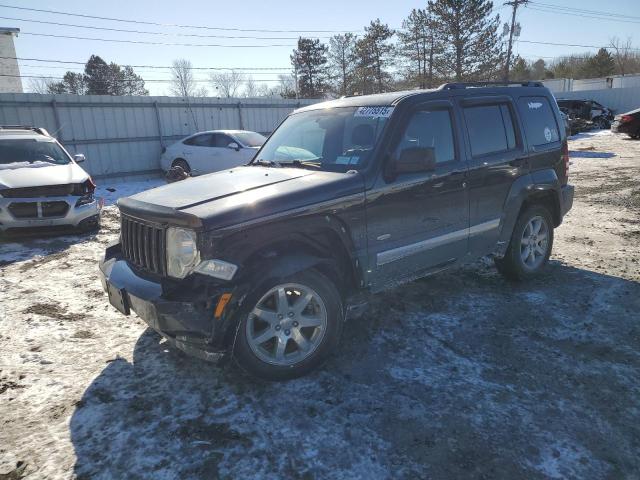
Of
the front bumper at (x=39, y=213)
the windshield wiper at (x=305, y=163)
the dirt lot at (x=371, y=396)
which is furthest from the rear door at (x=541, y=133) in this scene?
the front bumper at (x=39, y=213)

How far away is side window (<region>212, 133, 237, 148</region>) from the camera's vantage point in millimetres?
12602

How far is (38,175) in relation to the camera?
7473 millimetres

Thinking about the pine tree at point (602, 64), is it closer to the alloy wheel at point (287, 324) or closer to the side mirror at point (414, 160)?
the side mirror at point (414, 160)

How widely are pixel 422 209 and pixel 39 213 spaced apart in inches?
250

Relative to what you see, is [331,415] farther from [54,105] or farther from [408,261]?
[54,105]

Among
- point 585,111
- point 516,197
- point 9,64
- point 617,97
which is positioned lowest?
point 516,197

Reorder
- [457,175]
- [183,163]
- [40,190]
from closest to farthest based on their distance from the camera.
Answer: [457,175] < [40,190] < [183,163]

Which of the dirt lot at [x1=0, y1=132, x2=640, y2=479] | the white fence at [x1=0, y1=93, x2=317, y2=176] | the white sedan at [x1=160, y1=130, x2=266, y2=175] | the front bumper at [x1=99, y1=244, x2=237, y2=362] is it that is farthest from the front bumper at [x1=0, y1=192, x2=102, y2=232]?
the white fence at [x1=0, y1=93, x2=317, y2=176]

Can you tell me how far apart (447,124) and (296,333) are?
237cm

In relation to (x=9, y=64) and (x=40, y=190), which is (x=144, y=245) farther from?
(x=9, y=64)

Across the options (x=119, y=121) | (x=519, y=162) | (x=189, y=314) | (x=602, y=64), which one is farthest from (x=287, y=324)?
(x=602, y=64)

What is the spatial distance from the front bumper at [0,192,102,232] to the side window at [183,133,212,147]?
5.80m

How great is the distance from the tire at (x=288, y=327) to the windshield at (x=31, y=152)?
7224 millimetres

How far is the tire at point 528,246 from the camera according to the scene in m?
4.86
